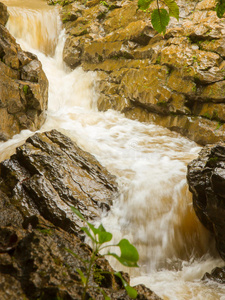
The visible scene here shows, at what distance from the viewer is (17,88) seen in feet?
19.1

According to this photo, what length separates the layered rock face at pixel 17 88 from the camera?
5.64m

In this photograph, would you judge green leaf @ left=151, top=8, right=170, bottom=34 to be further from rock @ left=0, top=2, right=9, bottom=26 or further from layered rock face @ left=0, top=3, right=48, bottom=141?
Answer: rock @ left=0, top=2, right=9, bottom=26

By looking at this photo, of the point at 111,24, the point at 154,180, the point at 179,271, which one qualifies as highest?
the point at 111,24

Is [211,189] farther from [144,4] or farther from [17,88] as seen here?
[17,88]

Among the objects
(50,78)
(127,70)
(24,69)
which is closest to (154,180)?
(24,69)

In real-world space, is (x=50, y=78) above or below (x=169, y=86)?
below

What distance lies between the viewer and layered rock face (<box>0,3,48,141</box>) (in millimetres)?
5641

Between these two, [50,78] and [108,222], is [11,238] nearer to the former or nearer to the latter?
[108,222]

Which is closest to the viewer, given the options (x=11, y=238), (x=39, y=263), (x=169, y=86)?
(x=39, y=263)

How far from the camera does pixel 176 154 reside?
20.4 ft

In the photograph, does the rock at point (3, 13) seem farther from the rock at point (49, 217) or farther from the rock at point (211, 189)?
the rock at point (211, 189)

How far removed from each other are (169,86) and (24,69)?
14.7 ft

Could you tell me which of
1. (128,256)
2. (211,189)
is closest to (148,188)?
(211,189)

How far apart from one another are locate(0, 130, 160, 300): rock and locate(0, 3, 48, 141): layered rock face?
68.2 inches
